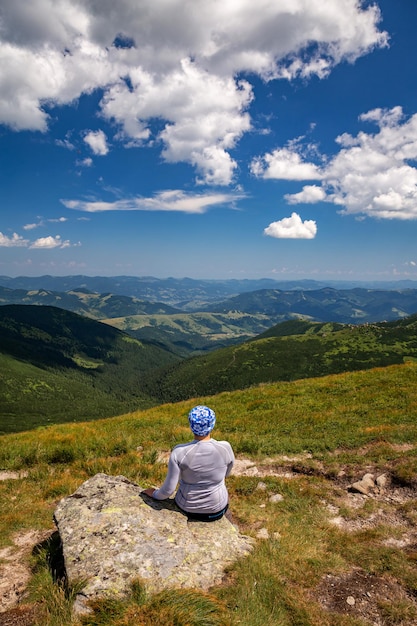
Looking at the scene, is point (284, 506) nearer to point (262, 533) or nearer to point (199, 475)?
point (262, 533)

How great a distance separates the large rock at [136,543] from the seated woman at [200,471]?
32 cm

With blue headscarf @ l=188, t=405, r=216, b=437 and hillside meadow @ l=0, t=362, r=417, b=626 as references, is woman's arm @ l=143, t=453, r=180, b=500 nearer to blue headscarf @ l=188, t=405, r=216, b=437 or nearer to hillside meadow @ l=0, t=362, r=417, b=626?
blue headscarf @ l=188, t=405, r=216, b=437

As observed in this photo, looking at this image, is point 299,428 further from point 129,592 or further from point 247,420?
point 129,592

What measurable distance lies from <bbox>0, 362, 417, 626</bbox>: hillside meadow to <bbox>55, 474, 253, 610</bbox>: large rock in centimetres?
39

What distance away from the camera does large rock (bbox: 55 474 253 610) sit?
5.88 metres

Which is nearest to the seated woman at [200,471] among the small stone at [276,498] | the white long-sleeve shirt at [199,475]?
the white long-sleeve shirt at [199,475]

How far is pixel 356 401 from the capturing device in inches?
821

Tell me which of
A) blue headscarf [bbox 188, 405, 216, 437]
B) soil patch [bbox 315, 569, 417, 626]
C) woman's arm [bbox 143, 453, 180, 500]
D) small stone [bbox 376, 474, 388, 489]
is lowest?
small stone [bbox 376, 474, 388, 489]

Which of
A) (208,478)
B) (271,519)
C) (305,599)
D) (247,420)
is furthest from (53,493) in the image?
(247,420)

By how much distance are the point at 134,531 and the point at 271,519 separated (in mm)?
4410

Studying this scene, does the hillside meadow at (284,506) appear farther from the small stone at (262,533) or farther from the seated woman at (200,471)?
the seated woman at (200,471)

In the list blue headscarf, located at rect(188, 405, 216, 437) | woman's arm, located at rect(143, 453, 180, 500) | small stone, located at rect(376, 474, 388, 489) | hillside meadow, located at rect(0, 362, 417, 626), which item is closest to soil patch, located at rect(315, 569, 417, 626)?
hillside meadow, located at rect(0, 362, 417, 626)

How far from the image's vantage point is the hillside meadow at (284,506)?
5344 millimetres

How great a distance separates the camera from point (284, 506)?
10297 millimetres
